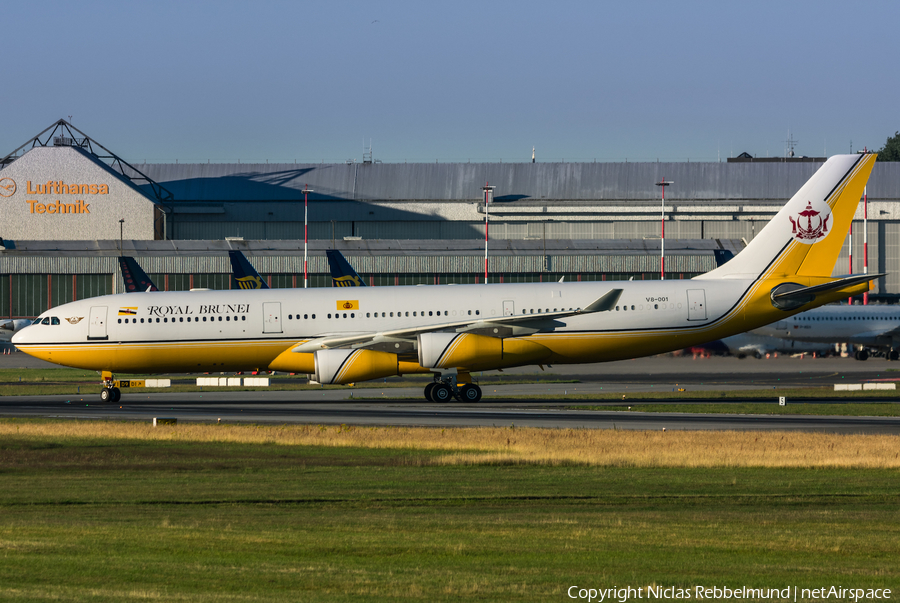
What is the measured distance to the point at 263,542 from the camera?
14.1 metres

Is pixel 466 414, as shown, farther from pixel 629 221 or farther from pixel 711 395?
pixel 629 221

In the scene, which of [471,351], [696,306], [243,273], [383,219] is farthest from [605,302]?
[383,219]

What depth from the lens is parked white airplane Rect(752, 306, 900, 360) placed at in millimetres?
71375

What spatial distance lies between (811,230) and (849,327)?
31979 millimetres

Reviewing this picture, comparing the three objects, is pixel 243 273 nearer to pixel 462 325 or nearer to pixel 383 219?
pixel 462 325

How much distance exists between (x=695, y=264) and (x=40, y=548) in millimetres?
79452

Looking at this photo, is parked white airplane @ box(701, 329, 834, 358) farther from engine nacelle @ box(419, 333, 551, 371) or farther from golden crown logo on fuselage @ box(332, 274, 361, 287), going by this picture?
engine nacelle @ box(419, 333, 551, 371)

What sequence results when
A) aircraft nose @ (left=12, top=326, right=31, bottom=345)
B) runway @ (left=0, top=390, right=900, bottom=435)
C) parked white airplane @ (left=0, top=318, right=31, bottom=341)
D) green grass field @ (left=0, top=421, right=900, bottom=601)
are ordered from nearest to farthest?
1. green grass field @ (left=0, top=421, right=900, bottom=601)
2. runway @ (left=0, top=390, right=900, bottom=435)
3. aircraft nose @ (left=12, top=326, right=31, bottom=345)
4. parked white airplane @ (left=0, top=318, right=31, bottom=341)

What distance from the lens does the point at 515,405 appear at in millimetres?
41250

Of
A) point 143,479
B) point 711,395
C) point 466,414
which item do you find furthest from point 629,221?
point 143,479

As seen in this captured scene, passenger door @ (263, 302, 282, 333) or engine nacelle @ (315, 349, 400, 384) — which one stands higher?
passenger door @ (263, 302, 282, 333)

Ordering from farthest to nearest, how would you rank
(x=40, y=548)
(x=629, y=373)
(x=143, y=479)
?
1. (x=629, y=373)
2. (x=143, y=479)
3. (x=40, y=548)

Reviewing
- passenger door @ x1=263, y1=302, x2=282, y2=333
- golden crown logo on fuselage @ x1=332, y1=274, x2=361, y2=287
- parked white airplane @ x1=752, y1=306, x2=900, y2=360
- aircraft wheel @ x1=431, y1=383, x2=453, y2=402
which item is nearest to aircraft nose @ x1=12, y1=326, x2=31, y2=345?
passenger door @ x1=263, y1=302, x2=282, y2=333

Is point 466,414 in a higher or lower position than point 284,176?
lower
